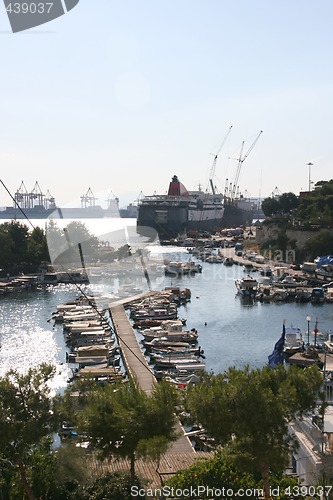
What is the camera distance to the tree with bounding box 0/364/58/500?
4.84m

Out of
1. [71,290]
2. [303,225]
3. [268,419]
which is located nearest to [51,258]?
[71,290]

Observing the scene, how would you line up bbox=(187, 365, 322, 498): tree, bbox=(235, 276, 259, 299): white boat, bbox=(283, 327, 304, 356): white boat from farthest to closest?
1. bbox=(235, 276, 259, 299): white boat
2. bbox=(283, 327, 304, 356): white boat
3. bbox=(187, 365, 322, 498): tree

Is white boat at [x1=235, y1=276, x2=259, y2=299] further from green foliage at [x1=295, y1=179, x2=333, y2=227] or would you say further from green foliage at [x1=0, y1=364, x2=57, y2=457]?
green foliage at [x1=0, y1=364, x2=57, y2=457]

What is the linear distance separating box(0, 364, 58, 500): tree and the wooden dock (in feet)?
4.00

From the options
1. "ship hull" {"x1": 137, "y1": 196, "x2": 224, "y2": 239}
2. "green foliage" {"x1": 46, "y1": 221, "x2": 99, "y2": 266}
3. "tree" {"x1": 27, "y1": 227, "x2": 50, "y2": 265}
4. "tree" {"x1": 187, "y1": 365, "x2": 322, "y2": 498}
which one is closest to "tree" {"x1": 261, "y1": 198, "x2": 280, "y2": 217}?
"ship hull" {"x1": 137, "y1": 196, "x2": 224, "y2": 239}

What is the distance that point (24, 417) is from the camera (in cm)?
494

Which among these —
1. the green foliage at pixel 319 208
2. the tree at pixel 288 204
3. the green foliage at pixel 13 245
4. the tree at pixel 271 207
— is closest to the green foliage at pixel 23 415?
the green foliage at pixel 13 245

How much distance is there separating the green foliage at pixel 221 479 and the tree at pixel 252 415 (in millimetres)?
344

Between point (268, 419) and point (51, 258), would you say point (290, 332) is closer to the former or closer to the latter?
point (268, 419)

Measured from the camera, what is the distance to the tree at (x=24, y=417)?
15.9 feet

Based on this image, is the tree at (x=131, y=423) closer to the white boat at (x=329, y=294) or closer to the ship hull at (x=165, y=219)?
the white boat at (x=329, y=294)

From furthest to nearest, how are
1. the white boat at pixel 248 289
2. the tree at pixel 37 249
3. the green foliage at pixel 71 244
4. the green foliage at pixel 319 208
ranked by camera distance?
the green foliage at pixel 319 208 < the green foliage at pixel 71 244 < the tree at pixel 37 249 < the white boat at pixel 248 289

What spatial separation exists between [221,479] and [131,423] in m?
0.89

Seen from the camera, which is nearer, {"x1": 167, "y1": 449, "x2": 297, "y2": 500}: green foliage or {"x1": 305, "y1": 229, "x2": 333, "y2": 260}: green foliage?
{"x1": 167, "y1": 449, "x2": 297, "y2": 500}: green foliage
